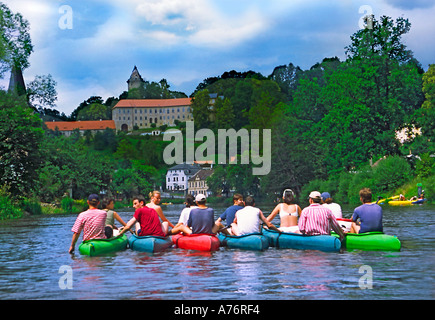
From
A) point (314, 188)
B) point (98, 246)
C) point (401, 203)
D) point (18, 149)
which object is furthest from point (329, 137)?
point (98, 246)

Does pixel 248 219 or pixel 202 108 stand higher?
pixel 202 108

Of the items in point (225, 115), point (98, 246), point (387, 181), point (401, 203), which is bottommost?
point (98, 246)

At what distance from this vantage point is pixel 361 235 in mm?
17547

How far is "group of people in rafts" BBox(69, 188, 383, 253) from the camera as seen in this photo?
56.1 ft

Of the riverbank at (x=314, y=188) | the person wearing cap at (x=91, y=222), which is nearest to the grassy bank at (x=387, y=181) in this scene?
the riverbank at (x=314, y=188)

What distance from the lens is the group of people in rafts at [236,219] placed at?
1709cm

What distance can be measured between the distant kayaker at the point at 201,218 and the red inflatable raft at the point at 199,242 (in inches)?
10.1

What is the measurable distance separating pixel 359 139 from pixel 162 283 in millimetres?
47517

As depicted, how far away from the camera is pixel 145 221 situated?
60.1ft

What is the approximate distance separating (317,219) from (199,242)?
11.3 ft

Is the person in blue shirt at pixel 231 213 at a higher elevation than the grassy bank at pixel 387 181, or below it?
below

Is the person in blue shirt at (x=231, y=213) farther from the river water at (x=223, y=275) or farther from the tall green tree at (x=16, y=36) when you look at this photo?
the tall green tree at (x=16, y=36)

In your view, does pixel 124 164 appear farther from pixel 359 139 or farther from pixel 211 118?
pixel 359 139

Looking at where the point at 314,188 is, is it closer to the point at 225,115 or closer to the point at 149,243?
the point at 149,243
